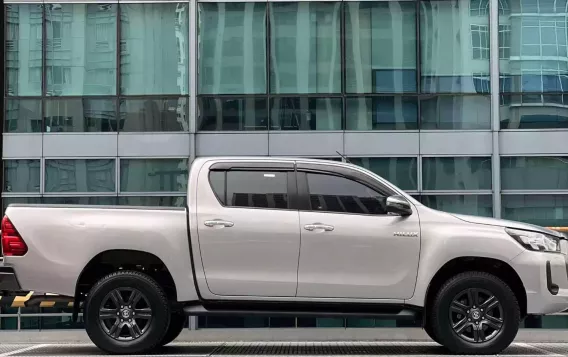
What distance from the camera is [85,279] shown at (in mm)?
8414

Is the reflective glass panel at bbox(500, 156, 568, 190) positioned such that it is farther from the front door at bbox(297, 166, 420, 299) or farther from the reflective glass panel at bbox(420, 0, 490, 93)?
the front door at bbox(297, 166, 420, 299)

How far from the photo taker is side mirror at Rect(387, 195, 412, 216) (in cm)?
804

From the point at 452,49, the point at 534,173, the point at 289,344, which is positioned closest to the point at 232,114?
the point at 452,49

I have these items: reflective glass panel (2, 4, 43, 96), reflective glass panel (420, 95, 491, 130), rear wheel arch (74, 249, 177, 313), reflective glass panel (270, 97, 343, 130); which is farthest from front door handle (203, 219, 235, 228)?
reflective glass panel (2, 4, 43, 96)

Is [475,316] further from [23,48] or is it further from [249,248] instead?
[23,48]

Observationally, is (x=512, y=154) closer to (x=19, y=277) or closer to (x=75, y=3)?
(x=75, y=3)

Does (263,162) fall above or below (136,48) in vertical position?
below

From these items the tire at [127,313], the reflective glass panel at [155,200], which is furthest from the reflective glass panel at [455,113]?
the tire at [127,313]

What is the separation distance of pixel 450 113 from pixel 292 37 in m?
3.50

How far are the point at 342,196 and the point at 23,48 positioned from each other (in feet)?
39.2

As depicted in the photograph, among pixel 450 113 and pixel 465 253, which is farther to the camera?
pixel 450 113

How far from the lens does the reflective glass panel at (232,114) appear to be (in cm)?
1792

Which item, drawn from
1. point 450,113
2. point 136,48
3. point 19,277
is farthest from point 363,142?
point 19,277

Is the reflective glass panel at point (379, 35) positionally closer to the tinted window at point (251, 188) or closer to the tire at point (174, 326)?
the tire at point (174, 326)
